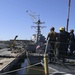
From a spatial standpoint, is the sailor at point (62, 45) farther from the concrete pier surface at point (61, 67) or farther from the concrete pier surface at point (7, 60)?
the concrete pier surface at point (7, 60)

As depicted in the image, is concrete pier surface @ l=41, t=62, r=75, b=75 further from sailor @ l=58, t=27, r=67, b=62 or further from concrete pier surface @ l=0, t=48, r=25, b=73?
concrete pier surface @ l=0, t=48, r=25, b=73

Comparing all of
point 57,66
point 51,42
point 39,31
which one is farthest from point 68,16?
point 39,31

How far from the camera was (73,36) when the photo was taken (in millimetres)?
13391

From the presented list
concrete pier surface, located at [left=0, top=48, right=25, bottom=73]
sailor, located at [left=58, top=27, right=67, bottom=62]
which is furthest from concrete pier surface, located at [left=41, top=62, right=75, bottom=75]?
concrete pier surface, located at [left=0, top=48, right=25, bottom=73]

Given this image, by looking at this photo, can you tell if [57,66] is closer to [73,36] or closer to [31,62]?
[73,36]

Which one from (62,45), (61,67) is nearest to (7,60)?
(62,45)

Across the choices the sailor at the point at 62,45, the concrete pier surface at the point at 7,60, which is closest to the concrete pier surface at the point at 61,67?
the sailor at the point at 62,45

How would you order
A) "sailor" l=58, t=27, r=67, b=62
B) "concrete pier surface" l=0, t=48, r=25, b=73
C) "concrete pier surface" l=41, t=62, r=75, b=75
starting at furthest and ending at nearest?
1. "concrete pier surface" l=0, t=48, r=25, b=73
2. "sailor" l=58, t=27, r=67, b=62
3. "concrete pier surface" l=41, t=62, r=75, b=75

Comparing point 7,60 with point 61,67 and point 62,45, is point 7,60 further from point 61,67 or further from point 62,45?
point 61,67

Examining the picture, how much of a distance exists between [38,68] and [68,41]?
702 centimetres

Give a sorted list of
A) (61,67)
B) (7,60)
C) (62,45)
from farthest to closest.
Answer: (7,60) → (62,45) → (61,67)

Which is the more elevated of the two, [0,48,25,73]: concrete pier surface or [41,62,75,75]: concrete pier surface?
[41,62,75,75]: concrete pier surface

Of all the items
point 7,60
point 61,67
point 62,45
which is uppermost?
point 62,45

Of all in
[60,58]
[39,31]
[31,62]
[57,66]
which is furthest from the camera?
[39,31]
